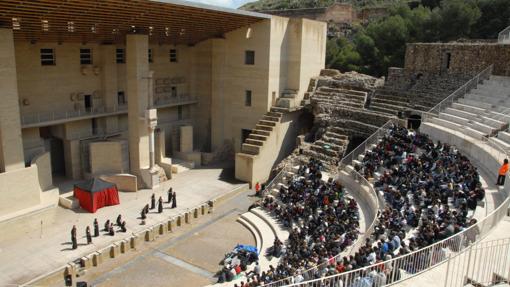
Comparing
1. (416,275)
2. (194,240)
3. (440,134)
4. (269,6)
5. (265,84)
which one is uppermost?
(269,6)

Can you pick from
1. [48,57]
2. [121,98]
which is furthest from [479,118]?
[48,57]

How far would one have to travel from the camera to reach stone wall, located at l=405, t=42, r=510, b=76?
964 inches

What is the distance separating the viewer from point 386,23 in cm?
3881

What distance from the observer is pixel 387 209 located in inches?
632

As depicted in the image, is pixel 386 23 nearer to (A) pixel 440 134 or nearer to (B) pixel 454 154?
(A) pixel 440 134

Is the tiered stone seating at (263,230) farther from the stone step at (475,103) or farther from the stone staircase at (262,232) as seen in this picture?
the stone step at (475,103)

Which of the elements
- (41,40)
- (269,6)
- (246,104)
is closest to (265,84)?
(246,104)

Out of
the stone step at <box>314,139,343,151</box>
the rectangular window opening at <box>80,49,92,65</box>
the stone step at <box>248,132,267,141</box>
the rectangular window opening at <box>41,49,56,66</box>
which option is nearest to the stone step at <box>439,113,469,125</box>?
the stone step at <box>314,139,343,151</box>

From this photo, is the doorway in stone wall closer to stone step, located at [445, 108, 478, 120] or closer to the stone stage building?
stone step, located at [445, 108, 478, 120]

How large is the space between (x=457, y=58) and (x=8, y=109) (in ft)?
80.5

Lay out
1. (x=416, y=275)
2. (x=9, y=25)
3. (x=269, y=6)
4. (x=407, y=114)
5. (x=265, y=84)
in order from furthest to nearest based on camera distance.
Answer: (x=269, y=6)
(x=265, y=84)
(x=407, y=114)
(x=9, y=25)
(x=416, y=275)

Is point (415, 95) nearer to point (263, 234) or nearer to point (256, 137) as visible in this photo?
point (256, 137)

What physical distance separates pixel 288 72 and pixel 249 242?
1432 cm

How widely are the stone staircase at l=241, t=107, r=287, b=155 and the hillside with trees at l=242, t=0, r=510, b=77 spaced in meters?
14.8
